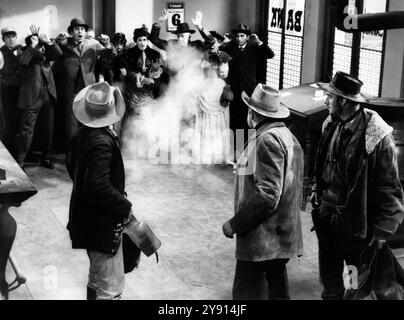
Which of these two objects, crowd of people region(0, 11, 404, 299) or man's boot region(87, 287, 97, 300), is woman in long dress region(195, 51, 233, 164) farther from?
man's boot region(87, 287, 97, 300)

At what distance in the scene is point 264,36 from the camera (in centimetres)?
1240

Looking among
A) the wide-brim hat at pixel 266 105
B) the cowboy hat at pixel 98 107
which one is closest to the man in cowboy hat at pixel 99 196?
the cowboy hat at pixel 98 107

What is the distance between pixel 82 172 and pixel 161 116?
5.61 metres

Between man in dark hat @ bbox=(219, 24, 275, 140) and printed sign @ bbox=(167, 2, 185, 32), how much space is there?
1.85 meters

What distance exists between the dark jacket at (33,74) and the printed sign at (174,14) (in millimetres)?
3056

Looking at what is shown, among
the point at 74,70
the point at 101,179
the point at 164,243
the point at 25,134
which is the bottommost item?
the point at 164,243

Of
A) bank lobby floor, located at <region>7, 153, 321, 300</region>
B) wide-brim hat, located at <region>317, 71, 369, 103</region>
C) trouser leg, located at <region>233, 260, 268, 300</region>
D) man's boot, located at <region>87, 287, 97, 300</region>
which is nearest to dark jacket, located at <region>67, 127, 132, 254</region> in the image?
man's boot, located at <region>87, 287, 97, 300</region>

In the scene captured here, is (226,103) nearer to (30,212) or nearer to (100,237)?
(30,212)

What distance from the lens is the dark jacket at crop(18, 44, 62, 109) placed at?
9500 mm

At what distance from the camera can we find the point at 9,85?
9906 mm

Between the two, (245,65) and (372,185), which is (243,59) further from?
(372,185)

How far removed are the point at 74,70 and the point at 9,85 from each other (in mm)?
948

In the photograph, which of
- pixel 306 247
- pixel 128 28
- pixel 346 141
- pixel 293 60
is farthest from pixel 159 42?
pixel 346 141

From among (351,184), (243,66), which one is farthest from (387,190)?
(243,66)
